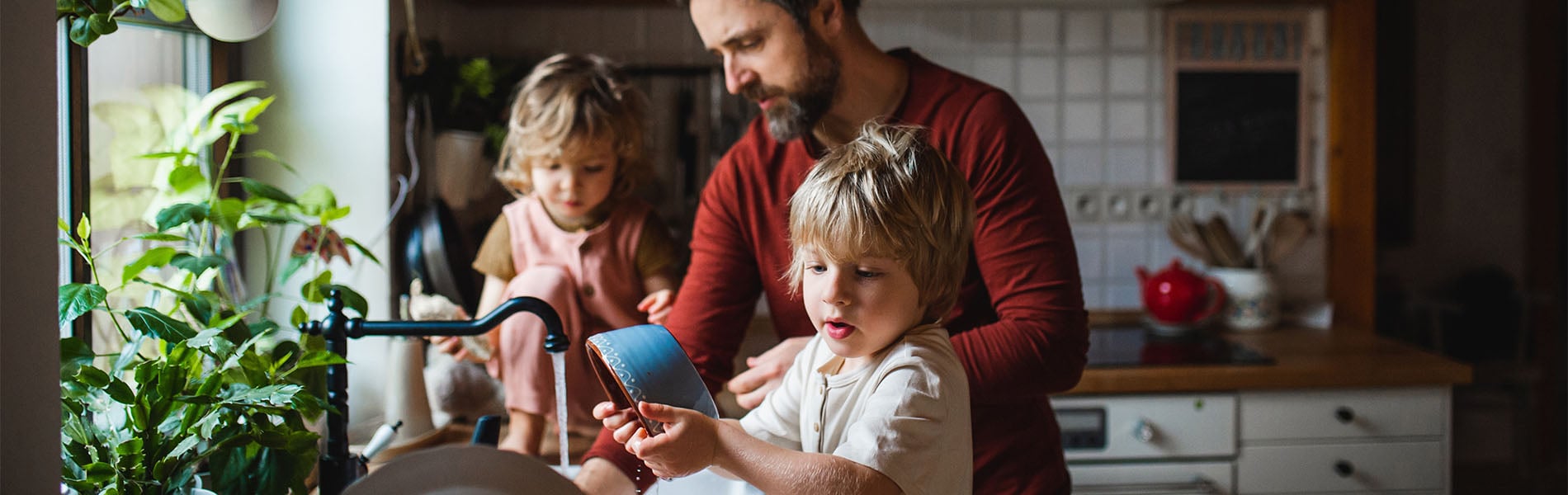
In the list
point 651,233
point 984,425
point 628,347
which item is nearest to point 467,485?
point 628,347

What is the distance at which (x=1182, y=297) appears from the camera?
7.67 ft

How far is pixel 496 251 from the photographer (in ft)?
5.11

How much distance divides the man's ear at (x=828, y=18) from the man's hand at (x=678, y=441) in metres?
0.52

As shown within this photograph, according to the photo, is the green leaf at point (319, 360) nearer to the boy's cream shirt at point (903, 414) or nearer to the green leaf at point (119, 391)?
the green leaf at point (119, 391)

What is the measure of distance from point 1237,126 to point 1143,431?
35.4 inches

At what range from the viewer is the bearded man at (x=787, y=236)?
0.97 m

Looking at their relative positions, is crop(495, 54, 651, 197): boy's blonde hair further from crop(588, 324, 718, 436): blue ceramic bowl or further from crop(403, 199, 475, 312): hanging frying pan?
crop(588, 324, 718, 436): blue ceramic bowl

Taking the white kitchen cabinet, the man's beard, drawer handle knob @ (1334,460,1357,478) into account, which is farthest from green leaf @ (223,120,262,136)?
drawer handle knob @ (1334,460,1357,478)

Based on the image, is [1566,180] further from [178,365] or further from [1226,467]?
[178,365]

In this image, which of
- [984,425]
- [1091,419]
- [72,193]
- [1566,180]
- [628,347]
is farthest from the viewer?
[1566,180]

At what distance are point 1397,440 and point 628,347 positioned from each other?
6.21 feet

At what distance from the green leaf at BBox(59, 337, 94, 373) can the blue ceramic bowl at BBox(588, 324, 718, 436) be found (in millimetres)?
488

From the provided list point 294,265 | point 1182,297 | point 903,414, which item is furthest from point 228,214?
point 1182,297

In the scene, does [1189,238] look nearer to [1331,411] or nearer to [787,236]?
[1331,411]
